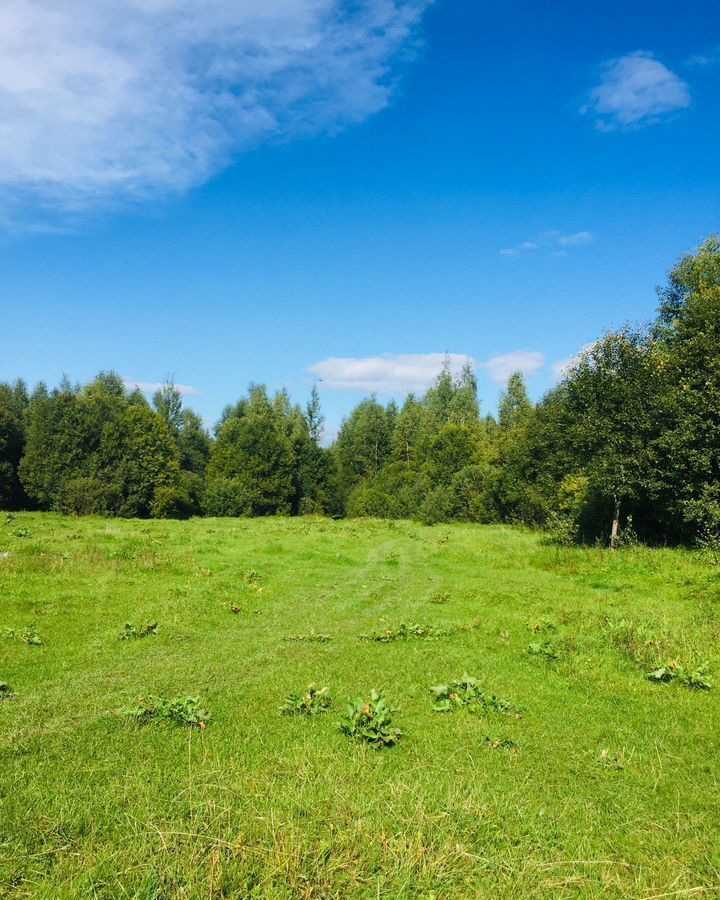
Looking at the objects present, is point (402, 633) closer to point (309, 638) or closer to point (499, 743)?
point (309, 638)

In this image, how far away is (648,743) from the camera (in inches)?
311

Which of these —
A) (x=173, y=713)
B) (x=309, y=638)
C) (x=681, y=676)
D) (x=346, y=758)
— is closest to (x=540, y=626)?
(x=681, y=676)

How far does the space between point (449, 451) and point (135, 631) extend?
63945 mm

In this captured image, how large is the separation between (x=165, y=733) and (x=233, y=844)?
3.44 m

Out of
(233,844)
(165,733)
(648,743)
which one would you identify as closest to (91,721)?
(165,733)

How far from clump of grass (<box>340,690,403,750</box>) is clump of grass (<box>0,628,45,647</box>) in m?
7.68

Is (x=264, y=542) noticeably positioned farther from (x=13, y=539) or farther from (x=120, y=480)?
(x=120, y=480)

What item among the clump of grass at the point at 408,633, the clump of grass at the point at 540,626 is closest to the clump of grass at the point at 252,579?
the clump of grass at the point at 408,633

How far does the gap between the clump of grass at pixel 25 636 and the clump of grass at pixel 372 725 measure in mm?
7684

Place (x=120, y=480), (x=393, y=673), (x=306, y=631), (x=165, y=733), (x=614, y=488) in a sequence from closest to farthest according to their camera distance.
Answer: (x=165, y=733) → (x=393, y=673) → (x=306, y=631) → (x=614, y=488) → (x=120, y=480)

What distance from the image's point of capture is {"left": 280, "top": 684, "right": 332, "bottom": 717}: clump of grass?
8.52 metres

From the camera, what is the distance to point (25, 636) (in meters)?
12.1

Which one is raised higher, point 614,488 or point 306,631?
point 614,488

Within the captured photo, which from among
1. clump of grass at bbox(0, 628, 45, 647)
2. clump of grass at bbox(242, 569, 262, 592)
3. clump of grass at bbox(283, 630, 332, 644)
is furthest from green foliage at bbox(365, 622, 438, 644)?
clump of grass at bbox(0, 628, 45, 647)
